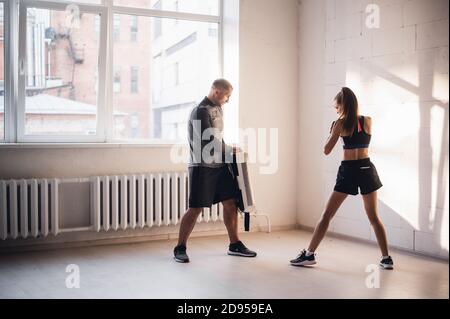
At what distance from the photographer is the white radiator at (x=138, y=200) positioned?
4801mm

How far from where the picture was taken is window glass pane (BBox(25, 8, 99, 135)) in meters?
4.78

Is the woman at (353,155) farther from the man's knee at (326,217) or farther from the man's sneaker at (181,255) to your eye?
the man's sneaker at (181,255)

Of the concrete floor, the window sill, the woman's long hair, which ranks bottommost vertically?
the concrete floor

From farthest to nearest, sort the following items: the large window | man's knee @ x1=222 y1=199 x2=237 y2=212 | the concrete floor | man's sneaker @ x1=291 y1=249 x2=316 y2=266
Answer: the large window < man's knee @ x1=222 y1=199 x2=237 y2=212 < man's sneaker @ x1=291 y1=249 x2=316 y2=266 < the concrete floor

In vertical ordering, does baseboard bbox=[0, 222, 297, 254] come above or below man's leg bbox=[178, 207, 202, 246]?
below

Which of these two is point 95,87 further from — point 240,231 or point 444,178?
point 444,178

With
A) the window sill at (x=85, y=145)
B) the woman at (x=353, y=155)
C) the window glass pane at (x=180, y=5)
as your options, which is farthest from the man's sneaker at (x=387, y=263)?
the window glass pane at (x=180, y=5)

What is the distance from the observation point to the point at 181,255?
14.0 ft

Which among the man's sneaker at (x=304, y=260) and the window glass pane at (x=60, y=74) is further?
the window glass pane at (x=60, y=74)

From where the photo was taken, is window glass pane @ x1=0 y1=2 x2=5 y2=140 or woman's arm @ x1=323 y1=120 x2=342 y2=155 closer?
woman's arm @ x1=323 y1=120 x2=342 y2=155

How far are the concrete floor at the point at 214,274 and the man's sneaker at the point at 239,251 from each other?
0.08 meters

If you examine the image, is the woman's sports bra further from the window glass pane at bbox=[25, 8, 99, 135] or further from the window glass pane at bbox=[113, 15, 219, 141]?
the window glass pane at bbox=[25, 8, 99, 135]

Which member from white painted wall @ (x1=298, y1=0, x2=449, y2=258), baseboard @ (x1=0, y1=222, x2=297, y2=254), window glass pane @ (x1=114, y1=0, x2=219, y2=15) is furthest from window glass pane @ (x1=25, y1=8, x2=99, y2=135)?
white painted wall @ (x1=298, y1=0, x2=449, y2=258)

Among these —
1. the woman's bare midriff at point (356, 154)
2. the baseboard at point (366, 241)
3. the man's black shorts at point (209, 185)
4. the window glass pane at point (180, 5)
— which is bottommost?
the baseboard at point (366, 241)
